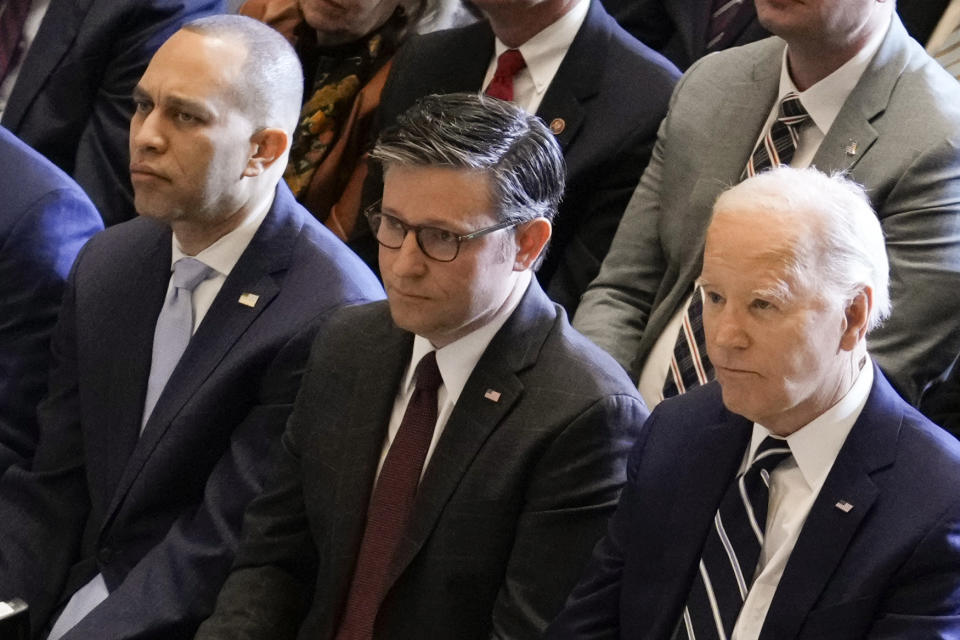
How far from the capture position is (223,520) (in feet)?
7.89

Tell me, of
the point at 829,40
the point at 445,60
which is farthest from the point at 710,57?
the point at 445,60

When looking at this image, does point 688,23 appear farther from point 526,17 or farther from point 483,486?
point 483,486

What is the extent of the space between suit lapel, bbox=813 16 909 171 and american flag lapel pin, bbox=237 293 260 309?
3.05ft

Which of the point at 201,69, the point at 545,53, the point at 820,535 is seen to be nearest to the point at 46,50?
the point at 201,69

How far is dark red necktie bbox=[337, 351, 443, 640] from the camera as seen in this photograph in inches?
84.8

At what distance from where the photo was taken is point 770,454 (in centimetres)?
191

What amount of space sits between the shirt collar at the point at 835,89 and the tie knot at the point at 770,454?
0.79 metres

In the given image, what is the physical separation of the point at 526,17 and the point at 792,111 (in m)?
0.66

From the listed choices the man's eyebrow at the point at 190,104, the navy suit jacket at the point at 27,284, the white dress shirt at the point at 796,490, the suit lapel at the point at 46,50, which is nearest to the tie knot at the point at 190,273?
the man's eyebrow at the point at 190,104

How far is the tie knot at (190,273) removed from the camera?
101 inches

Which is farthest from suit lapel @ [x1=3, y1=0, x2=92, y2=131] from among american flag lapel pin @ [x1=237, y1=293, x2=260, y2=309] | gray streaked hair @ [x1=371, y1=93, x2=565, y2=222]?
gray streaked hair @ [x1=371, y1=93, x2=565, y2=222]

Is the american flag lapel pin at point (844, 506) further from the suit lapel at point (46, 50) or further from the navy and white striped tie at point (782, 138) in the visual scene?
the suit lapel at point (46, 50)

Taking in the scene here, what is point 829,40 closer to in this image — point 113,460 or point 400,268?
point 400,268

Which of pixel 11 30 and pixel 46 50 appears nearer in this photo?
pixel 46 50
